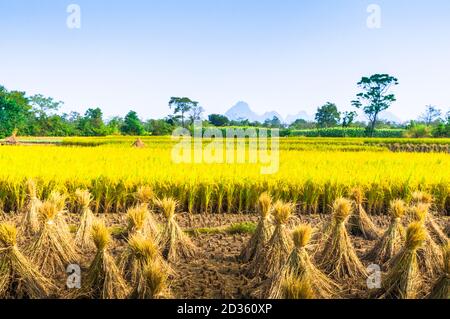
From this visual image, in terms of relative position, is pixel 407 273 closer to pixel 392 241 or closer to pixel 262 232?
pixel 392 241

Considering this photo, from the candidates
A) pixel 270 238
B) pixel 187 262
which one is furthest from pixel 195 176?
pixel 270 238

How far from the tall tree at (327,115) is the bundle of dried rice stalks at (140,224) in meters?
46.8

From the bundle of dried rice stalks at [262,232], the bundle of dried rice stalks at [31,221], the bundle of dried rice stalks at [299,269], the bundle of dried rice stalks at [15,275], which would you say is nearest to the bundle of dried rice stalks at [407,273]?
the bundle of dried rice stalks at [299,269]

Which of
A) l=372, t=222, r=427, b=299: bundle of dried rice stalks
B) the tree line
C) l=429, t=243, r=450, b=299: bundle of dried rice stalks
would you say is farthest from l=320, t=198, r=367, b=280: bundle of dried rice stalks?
the tree line

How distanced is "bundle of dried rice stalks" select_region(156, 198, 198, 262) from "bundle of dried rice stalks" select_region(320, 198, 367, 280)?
1351mm

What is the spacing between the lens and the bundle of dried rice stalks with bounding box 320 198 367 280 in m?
3.37

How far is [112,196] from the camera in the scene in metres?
6.00

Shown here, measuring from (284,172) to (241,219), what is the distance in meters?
1.54

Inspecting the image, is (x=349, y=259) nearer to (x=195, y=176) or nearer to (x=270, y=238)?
(x=270, y=238)

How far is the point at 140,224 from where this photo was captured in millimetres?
3518

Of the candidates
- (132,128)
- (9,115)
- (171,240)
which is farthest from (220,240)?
(9,115)

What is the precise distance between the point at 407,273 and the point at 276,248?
104 cm

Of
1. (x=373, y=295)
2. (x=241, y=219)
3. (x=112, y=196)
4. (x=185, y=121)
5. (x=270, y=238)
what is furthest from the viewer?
(x=185, y=121)
